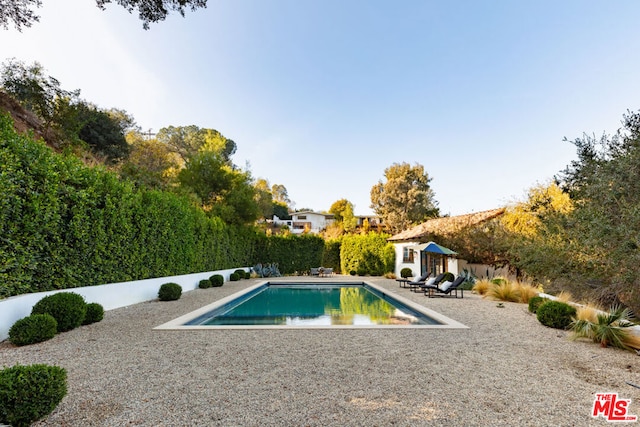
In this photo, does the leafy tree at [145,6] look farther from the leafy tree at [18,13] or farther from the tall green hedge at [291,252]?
the tall green hedge at [291,252]

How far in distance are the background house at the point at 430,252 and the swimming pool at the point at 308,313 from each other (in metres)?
5.28

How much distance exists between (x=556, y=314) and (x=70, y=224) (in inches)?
424

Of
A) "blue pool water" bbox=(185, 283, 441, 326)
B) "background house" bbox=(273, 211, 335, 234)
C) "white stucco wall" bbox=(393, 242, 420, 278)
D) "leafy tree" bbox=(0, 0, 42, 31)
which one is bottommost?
"blue pool water" bbox=(185, 283, 441, 326)

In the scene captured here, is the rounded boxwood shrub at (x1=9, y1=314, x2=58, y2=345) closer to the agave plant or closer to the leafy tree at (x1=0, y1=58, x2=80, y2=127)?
the agave plant

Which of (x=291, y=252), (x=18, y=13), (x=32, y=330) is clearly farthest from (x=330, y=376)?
(x=291, y=252)

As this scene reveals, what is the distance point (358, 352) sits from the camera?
4.91m

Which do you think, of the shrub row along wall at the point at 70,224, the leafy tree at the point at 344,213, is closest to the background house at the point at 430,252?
the shrub row along wall at the point at 70,224

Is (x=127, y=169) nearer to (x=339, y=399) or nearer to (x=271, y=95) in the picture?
(x=271, y=95)

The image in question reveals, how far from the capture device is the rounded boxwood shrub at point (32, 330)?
518 centimetres

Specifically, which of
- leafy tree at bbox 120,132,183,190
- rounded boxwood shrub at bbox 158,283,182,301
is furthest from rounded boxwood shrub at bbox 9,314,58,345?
leafy tree at bbox 120,132,183,190

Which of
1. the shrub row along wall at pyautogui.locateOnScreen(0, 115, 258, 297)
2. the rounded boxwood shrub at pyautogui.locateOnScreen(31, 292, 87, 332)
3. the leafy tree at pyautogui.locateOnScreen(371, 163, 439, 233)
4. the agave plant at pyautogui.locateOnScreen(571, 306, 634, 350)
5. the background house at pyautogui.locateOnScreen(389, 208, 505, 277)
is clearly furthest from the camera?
the leafy tree at pyautogui.locateOnScreen(371, 163, 439, 233)

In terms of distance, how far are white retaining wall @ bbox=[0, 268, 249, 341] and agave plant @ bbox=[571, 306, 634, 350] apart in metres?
10.0

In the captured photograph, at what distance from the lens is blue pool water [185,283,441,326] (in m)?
8.14

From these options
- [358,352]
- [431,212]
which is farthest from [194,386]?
[431,212]
